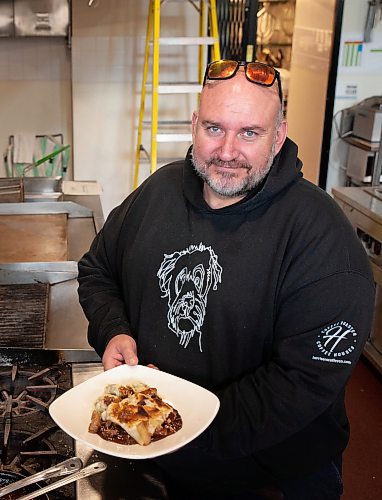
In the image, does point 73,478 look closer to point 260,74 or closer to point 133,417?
point 133,417

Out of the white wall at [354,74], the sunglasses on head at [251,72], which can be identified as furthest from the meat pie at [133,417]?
the white wall at [354,74]

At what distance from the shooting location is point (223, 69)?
1268mm

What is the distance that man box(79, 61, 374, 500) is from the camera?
1.18m

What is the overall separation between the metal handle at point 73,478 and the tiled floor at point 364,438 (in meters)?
1.47

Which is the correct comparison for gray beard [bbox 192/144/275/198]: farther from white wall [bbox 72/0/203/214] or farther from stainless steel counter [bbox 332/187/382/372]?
white wall [bbox 72/0/203/214]

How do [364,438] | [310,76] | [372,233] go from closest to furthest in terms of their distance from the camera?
[364,438], [372,233], [310,76]

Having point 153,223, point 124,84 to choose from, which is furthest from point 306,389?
point 124,84

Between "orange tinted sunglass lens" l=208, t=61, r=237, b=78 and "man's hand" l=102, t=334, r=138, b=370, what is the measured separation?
570 millimetres

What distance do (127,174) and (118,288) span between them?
3051 millimetres

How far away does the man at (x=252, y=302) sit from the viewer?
1.18m

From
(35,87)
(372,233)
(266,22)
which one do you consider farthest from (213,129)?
(266,22)

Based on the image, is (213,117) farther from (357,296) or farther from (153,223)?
(357,296)

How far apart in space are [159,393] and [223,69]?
64 cm

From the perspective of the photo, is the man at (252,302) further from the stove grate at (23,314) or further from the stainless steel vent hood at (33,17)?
the stainless steel vent hood at (33,17)
